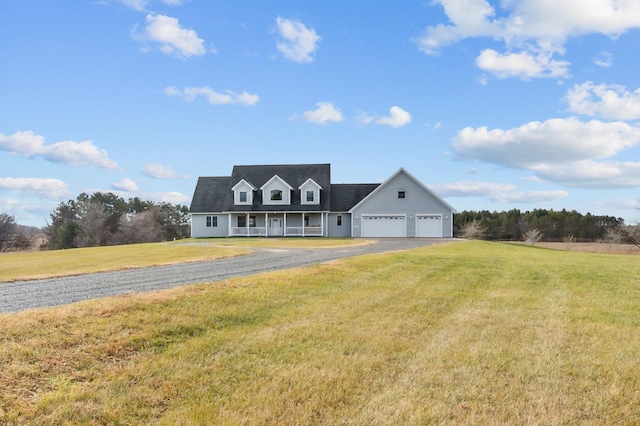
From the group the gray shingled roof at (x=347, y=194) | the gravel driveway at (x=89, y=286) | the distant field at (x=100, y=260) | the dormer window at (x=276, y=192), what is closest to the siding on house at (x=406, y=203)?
the gray shingled roof at (x=347, y=194)

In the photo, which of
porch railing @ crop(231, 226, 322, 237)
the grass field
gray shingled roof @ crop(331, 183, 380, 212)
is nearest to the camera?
the grass field

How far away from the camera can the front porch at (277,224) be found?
131 ft

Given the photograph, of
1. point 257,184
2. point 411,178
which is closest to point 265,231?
point 257,184

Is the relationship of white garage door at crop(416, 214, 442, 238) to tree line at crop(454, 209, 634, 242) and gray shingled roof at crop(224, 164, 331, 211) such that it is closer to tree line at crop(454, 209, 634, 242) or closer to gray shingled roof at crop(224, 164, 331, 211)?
gray shingled roof at crop(224, 164, 331, 211)

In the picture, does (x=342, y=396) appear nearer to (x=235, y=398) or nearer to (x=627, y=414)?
(x=235, y=398)

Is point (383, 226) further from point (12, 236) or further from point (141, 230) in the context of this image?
point (12, 236)

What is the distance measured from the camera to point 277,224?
40969 millimetres

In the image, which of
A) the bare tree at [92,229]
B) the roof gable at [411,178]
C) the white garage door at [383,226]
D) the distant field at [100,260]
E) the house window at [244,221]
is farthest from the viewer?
the bare tree at [92,229]

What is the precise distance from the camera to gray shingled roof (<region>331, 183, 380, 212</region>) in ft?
133

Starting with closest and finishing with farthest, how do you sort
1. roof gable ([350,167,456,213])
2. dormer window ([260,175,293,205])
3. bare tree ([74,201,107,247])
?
roof gable ([350,167,456,213]), dormer window ([260,175,293,205]), bare tree ([74,201,107,247])

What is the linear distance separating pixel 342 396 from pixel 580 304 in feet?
25.2

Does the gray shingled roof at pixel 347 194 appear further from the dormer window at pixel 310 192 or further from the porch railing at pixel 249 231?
the porch railing at pixel 249 231

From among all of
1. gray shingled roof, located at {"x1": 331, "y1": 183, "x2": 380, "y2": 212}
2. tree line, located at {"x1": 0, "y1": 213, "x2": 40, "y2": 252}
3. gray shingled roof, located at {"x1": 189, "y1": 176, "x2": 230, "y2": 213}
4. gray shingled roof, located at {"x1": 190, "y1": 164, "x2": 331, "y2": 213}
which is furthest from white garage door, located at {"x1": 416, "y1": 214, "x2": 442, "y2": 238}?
tree line, located at {"x1": 0, "y1": 213, "x2": 40, "y2": 252}

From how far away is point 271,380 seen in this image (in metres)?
5.02
